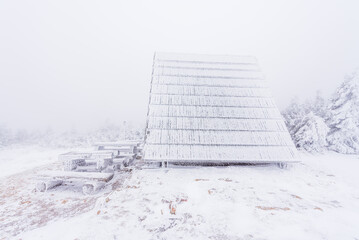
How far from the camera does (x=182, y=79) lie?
13.3 meters

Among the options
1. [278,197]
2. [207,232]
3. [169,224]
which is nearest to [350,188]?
[278,197]

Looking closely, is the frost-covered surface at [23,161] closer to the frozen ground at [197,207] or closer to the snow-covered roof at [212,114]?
the frozen ground at [197,207]

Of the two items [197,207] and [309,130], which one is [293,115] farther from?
[197,207]

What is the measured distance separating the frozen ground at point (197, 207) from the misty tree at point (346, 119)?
7011mm

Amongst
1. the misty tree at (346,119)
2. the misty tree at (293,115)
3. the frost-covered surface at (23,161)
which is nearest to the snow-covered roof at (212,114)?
the misty tree at (293,115)

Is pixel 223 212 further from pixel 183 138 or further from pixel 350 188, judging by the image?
pixel 350 188

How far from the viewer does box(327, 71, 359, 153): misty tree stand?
15188 millimetres

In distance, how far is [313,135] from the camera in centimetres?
1479

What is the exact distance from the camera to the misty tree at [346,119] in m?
15.2

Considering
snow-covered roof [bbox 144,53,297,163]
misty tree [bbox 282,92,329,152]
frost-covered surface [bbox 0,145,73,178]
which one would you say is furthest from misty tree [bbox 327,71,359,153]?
frost-covered surface [bbox 0,145,73,178]

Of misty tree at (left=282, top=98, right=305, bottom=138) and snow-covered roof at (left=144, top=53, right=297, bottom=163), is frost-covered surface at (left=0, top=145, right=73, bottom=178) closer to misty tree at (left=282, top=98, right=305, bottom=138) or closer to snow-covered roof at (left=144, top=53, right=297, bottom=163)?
snow-covered roof at (left=144, top=53, right=297, bottom=163)

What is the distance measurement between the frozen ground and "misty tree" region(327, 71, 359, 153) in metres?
7.01

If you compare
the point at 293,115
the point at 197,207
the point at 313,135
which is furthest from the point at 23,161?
the point at 293,115

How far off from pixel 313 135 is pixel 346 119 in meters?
3.85
